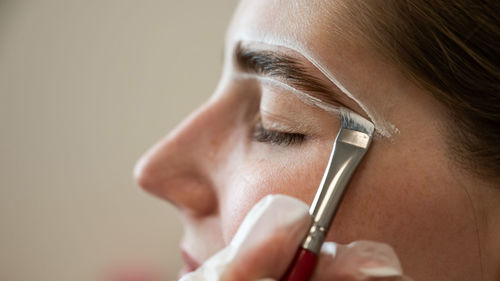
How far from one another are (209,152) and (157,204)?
1.01m

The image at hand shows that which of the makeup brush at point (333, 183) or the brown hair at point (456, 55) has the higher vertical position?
the brown hair at point (456, 55)

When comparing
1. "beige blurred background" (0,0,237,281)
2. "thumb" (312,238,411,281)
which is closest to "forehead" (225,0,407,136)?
"thumb" (312,238,411,281)

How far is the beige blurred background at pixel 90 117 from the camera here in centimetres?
157

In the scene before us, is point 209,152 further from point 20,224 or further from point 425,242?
point 20,224

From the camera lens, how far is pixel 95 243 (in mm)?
1655

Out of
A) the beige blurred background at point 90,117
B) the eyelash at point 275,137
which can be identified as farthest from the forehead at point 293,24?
the beige blurred background at point 90,117

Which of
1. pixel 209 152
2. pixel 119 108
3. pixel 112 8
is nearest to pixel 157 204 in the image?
pixel 119 108

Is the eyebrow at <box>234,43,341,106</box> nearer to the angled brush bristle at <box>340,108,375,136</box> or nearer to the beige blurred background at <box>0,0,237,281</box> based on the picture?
the angled brush bristle at <box>340,108,375,136</box>

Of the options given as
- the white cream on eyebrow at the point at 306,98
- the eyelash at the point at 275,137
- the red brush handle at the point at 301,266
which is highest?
the white cream on eyebrow at the point at 306,98

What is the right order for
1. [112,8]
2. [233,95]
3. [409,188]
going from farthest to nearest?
[112,8] → [233,95] → [409,188]

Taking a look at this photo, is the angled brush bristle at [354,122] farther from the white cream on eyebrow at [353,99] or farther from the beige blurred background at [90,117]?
the beige blurred background at [90,117]

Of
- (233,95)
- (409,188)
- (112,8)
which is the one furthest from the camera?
(112,8)

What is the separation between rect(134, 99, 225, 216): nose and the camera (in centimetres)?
73

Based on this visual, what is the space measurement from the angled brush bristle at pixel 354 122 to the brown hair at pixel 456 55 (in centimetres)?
7
